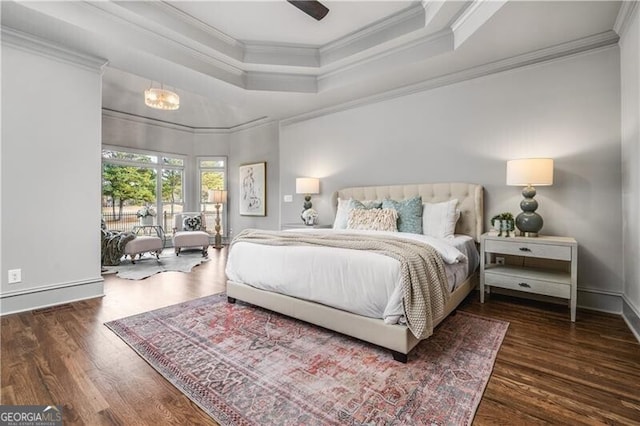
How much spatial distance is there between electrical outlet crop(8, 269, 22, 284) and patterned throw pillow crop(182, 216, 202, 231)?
3595 mm

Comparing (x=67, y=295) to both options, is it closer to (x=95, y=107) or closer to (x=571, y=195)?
(x=95, y=107)

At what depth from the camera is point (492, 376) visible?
1.69 meters

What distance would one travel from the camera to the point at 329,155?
4781 mm

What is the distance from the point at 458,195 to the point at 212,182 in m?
5.77

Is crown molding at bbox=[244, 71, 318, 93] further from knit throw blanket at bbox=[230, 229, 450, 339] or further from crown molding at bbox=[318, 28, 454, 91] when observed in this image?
knit throw blanket at bbox=[230, 229, 450, 339]

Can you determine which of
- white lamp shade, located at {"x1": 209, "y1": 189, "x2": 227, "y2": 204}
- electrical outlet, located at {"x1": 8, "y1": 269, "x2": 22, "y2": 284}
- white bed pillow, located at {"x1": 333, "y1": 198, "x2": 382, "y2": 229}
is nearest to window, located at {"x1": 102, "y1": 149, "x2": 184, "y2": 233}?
white lamp shade, located at {"x1": 209, "y1": 189, "x2": 227, "y2": 204}

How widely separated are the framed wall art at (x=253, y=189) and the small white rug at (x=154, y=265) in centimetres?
150

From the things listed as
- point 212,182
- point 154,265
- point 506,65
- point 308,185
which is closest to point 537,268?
point 506,65

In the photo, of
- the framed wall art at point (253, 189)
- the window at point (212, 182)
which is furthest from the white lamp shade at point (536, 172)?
the window at point (212, 182)

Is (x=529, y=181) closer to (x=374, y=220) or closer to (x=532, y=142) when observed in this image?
(x=532, y=142)

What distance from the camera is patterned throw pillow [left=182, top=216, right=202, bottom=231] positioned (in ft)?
20.6

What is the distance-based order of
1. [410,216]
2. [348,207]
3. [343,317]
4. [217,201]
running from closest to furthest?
[343,317] < [410,216] < [348,207] < [217,201]

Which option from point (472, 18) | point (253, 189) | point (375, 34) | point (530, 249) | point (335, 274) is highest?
point (375, 34)

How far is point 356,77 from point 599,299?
3.47 m
